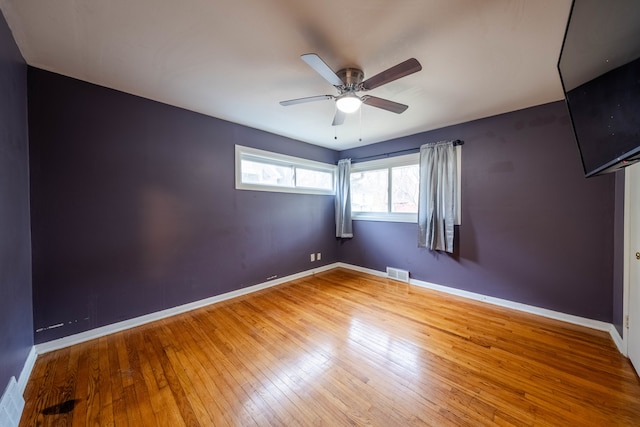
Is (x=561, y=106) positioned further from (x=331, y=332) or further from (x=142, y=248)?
(x=142, y=248)

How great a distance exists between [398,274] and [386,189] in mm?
1450

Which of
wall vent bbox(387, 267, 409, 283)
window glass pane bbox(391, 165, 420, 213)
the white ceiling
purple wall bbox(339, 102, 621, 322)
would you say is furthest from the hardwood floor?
the white ceiling

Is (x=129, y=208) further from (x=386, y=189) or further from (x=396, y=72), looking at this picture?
(x=386, y=189)

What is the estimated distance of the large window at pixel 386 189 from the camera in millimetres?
3667

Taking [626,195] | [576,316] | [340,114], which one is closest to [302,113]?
[340,114]

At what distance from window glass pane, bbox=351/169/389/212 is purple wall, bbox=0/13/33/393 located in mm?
3967

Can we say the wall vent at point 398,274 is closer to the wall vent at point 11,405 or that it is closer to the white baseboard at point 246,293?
the white baseboard at point 246,293

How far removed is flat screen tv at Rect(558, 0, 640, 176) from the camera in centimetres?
76

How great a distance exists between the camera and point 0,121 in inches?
53.7

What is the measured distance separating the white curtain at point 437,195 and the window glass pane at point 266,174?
210 centimetres

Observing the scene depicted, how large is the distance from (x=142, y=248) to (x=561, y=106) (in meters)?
4.69

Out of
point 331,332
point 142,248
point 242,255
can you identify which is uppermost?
point 142,248

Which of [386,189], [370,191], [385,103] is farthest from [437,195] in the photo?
[385,103]

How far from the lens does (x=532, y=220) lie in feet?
8.59
